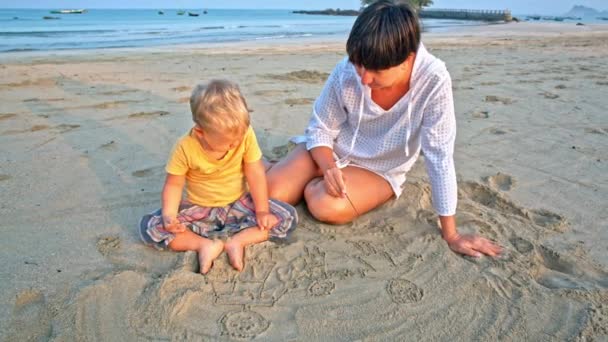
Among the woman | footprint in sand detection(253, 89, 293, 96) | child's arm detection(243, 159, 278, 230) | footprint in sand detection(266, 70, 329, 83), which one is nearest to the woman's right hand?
the woman

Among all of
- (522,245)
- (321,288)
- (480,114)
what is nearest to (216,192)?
(321,288)

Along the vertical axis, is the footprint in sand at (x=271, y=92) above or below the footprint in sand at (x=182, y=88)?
below

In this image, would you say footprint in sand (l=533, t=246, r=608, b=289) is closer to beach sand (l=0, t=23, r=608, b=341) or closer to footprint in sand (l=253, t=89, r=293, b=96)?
beach sand (l=0, t=23, r=608, b=341)

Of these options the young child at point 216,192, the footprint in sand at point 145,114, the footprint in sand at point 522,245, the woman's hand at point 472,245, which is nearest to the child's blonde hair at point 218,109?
the young child at point 216,192

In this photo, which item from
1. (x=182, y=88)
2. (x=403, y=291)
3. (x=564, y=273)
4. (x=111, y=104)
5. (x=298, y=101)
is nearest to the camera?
(x=403, y=291)

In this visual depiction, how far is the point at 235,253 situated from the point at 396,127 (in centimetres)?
102

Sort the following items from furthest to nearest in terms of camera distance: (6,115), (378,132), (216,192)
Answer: (6,115) < (378,132) < (216,192)

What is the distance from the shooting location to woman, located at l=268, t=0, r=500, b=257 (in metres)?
1.71

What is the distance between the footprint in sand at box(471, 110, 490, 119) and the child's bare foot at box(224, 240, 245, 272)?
122 inches

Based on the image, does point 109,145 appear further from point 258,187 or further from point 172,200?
point 258,187

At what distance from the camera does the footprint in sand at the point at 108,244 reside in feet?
6.75

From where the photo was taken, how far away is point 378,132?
2365 millimetres

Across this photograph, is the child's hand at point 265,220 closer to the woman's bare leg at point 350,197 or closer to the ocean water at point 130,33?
the woman's bare leg at point 350,197

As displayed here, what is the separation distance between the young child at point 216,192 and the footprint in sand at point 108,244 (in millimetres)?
149
